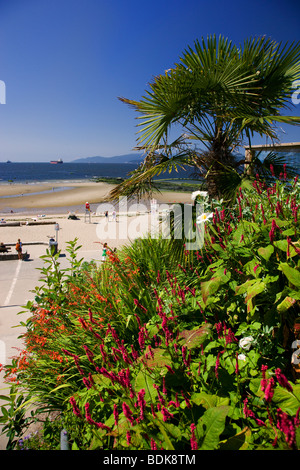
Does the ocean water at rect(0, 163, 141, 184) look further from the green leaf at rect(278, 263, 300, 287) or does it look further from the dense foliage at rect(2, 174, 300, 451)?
the green leaf at rect(278, 263, 300, 287)

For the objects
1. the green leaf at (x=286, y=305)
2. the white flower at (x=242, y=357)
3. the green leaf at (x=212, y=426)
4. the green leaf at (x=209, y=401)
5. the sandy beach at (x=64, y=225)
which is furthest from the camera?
the sandy beach at (x=64, y=225)

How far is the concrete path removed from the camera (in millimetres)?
4098

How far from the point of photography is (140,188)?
4.41 meters

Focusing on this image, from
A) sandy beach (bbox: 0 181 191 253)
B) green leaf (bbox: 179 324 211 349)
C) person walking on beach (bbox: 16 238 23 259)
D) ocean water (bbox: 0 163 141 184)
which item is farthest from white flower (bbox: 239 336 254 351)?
ocean water (bbox: 0 163 141 184)

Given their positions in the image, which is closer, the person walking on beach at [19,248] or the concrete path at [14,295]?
the concrete path at [14,295]

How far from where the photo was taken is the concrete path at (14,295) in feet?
13.4

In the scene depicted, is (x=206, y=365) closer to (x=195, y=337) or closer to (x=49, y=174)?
(x=195, y=337)

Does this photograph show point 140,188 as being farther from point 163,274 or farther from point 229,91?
point 229,91

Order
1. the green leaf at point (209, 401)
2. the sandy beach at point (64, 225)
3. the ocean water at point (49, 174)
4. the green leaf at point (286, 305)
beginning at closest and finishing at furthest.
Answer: the green leaf at point (209, 401) → the green leaf at point (286, 305) → the sandy beach at point (64, 225) → the ocean water at point (49, 174)

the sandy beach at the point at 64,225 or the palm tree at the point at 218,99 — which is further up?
the palm tree at the point at 218,99

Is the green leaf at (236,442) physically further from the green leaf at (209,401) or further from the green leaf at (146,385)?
the green leaf at (146,385)

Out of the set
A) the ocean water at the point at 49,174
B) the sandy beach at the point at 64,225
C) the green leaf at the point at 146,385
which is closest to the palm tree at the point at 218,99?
the green leaf at the point at 146,385

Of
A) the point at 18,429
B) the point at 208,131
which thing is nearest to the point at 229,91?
the point at 208,131

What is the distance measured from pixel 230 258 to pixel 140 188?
2661mm
